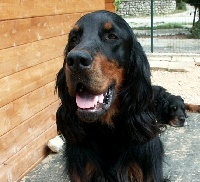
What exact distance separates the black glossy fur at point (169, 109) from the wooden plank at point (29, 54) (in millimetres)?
1622

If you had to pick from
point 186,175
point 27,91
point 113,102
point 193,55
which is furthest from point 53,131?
point 193,55

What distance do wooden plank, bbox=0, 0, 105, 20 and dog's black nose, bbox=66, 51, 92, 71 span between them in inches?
52.2

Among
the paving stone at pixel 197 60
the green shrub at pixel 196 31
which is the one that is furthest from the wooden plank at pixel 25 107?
the green shrub at pixel 196 31

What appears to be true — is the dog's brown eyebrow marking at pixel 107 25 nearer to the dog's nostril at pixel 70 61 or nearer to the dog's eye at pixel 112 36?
the dog's eye at pixel 112 36

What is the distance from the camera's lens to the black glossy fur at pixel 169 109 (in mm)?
4974

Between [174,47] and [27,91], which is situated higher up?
[27,91]

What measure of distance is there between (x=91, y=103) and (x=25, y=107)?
4.79 feet

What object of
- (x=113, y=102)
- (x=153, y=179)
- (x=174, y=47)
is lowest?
(x=174, y=47)

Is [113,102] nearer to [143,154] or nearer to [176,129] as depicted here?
[143,154]

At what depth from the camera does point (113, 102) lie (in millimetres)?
2496

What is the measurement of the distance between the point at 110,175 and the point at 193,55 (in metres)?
7.58

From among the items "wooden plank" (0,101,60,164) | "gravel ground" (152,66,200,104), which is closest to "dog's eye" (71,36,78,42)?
"wooden plank" (0,101,60,164)

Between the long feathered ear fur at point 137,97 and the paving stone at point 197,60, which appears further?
the paving stone at point 197,60

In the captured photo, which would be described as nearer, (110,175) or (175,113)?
(110,175)
